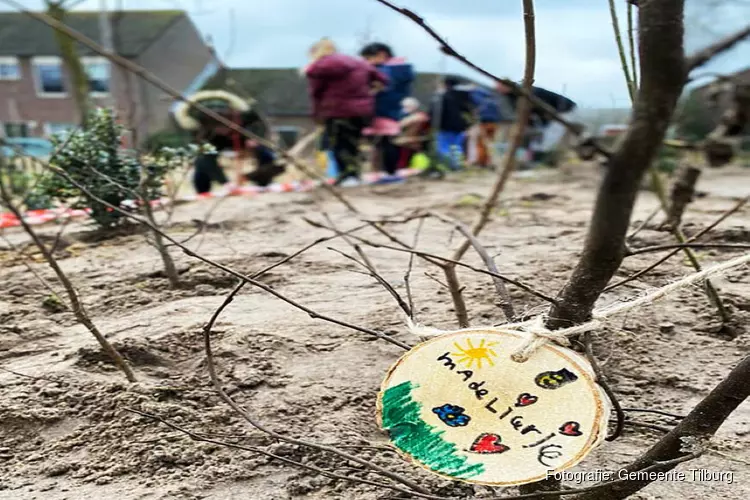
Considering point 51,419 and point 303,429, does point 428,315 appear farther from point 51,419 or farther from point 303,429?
point 51,419

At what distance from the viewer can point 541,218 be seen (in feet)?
14.0

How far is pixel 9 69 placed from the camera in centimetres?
2270

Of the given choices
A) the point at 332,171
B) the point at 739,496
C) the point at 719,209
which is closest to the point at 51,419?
the point at 739,496

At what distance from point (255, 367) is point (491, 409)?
36.2 inches

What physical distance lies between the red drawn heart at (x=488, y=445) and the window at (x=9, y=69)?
2467cm

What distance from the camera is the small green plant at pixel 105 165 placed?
2.98 m

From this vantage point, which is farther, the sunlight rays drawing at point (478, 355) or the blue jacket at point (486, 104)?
the blue jacket at point (486, 104)

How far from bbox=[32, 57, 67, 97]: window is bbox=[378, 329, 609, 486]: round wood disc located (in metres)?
24.1

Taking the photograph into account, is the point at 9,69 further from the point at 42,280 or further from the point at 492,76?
the point at 492,76

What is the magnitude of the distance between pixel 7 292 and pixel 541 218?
2822mm

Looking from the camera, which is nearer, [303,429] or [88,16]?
[303,429]

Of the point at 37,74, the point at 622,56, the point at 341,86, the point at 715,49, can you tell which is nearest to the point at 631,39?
the point at 622,56

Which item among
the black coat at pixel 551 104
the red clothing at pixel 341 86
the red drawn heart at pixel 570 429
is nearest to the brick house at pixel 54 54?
the red clothing at pixel 341 86

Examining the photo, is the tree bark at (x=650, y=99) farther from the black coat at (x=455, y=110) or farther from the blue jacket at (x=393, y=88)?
the black coat at (x=455, y=110)
